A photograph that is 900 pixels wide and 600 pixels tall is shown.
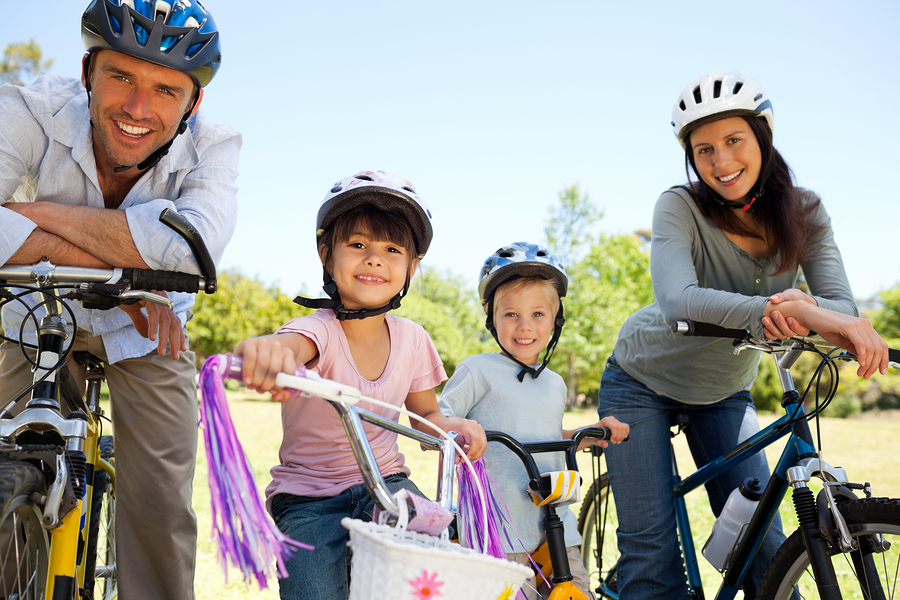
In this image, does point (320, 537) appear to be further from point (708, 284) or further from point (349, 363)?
point (708, 284)

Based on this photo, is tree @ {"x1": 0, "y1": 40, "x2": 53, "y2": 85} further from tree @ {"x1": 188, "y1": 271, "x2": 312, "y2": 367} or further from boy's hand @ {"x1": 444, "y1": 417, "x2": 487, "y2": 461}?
boy's hand @ {"x1": 444, "y1": 417, "x2": 487, "y2": 461}

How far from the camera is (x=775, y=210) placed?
3.29 meters

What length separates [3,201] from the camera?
8.07 feet

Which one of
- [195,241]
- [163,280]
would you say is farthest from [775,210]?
[163,280]

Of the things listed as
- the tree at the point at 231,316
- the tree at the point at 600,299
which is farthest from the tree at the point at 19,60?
the tree at the point at 600,299

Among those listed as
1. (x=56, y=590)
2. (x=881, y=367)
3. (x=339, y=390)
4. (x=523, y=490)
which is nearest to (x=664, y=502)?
(x=523, y=490)

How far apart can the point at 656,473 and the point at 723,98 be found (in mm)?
1946

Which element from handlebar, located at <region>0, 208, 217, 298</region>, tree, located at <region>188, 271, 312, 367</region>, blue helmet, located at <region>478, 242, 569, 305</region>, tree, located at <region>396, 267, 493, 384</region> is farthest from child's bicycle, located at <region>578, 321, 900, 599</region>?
tree, located at <region>188, 271, 312, 367</region>

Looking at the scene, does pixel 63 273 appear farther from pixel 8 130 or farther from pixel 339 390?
pixel 339 390

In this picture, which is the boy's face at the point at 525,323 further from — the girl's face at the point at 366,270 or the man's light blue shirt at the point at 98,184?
the man's light blue shirt at the point at 98,184

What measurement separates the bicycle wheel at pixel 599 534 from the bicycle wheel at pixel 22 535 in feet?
9.22

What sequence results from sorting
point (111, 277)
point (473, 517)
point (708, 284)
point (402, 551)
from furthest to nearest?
point (708, 284), point (111, 277), point (473, 517), point (402, 551)

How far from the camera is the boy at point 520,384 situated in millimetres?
Answer: 3301

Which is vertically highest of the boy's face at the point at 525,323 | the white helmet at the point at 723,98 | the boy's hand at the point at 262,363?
the white helmet at the point at 723,98
